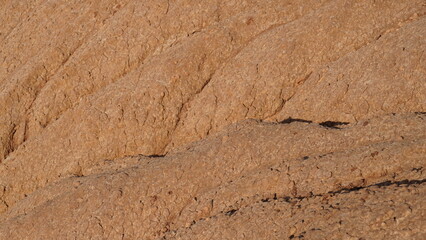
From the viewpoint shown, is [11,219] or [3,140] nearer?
[11,219]

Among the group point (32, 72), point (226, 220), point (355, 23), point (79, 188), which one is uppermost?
point (32, 72)

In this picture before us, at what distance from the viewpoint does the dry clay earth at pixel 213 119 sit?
9.48 m

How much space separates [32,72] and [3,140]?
1.85 m

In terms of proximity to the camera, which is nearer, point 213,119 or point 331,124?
point 331,124

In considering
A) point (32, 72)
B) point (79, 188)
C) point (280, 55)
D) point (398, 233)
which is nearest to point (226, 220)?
point (398, 233)

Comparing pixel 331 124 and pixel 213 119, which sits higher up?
pixel 213 119

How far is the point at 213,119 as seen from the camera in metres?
12.7

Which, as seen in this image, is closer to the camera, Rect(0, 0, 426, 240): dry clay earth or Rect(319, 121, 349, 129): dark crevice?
Rect(0, 0, 426, 240): dry clay earth

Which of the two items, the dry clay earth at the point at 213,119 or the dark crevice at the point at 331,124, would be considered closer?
the dry clay earth at the point at 213,119

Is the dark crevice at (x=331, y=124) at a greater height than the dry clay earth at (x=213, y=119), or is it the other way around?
the dry clay earth at (x=213, y=119)

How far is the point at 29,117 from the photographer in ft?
45.9

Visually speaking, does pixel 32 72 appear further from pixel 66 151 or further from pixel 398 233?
pixel 398 233

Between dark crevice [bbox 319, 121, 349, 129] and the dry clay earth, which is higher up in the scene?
the dry clay earth

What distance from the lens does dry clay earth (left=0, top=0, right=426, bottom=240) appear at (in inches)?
373
